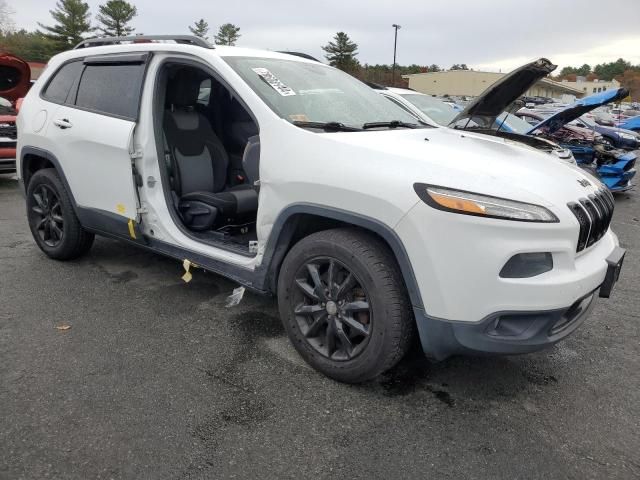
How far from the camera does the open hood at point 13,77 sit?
294 inches

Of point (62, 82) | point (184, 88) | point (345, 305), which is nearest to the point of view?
point (345, 305)

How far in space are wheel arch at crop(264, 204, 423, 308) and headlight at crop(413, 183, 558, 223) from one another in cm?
27

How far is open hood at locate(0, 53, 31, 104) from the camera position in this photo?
7479 mm

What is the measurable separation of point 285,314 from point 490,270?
1.22 m

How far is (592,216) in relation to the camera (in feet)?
8.41

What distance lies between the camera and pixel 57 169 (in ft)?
14.0

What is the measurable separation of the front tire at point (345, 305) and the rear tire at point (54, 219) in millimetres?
2395

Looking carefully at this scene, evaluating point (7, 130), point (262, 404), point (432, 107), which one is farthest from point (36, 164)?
point (432, 107)

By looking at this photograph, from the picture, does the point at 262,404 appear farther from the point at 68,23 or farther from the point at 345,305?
the point at 68,23

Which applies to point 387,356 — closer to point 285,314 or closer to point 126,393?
point 285,314

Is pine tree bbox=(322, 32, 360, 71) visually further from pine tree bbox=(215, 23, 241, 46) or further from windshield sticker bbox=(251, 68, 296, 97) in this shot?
windshield sticker bbox=(251, 68, 296, 97)

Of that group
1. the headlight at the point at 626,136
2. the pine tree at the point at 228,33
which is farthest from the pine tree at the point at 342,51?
the headlight at the point at 626,136

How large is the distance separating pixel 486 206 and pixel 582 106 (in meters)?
5.99

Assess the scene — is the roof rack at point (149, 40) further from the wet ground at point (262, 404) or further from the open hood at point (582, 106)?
the open hood at point (582, 106)
